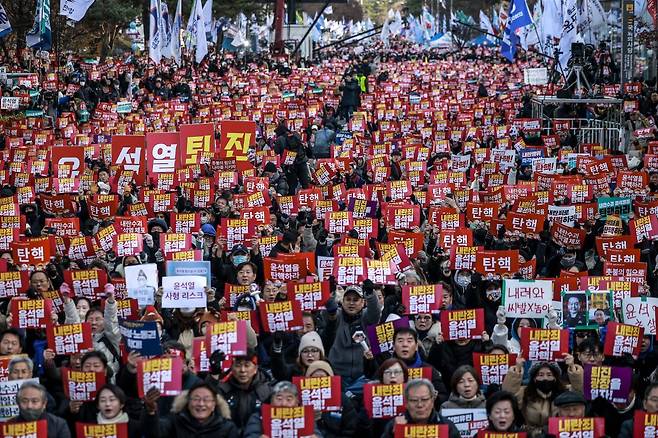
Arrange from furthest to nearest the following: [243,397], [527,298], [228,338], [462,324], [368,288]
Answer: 1. [368,288]
2. [527,298]
3. [462,324]
4. [228,338]
5. [243,397]

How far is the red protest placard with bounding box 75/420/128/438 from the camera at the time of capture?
8.33 meters

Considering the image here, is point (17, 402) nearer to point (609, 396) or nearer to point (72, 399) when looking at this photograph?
point (72, 399)

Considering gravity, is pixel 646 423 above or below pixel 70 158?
below

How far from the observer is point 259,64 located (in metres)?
61.1

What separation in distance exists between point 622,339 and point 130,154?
12.7m

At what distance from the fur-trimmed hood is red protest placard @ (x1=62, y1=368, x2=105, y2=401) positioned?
73 cm

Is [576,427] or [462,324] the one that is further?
[462,324]

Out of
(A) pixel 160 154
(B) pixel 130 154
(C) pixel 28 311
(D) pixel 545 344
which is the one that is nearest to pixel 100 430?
(C) pixel 28 311

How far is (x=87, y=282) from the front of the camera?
12.5 m

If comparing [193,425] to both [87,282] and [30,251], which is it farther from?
[30,251]

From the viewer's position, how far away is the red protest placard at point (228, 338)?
31.9ft

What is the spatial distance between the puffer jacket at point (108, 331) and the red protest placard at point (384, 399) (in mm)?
2160

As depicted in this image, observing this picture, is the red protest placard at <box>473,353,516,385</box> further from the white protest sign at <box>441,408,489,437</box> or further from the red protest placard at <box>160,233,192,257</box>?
the red protest placard at <box>160,233,192,257</box>

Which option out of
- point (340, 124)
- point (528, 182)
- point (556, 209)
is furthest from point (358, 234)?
point (340, 124)
